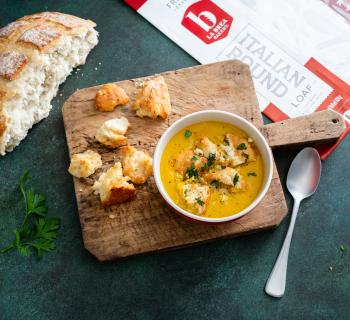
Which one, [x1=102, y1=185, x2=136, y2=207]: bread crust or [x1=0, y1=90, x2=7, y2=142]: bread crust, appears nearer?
[x1=102, y1=185, x2=136, y2=207]: bread crust

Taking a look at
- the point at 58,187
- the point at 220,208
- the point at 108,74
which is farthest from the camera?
the point at 108,74

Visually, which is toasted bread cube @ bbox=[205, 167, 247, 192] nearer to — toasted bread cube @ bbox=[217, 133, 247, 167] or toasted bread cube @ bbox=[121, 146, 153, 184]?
toasted bread cube @ bbox=[217, 133, 247, 167]

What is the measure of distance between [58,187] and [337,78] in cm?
161

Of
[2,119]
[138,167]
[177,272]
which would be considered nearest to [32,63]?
[2,119]

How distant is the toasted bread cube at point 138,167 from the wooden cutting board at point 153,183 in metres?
0.05

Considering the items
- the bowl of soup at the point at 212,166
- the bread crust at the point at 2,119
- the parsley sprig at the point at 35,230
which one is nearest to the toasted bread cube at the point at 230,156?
the bowl of soup at the point at 212,166

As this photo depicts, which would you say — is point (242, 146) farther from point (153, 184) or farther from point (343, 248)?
point (343, 248)

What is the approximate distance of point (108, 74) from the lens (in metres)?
2.88

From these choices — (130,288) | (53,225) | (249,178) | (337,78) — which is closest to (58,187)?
(53,225)

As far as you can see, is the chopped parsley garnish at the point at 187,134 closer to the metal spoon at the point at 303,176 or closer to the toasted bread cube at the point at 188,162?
the toasted bread cube at the point at 188,162

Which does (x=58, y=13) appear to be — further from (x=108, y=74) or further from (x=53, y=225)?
(x=53, y=225)

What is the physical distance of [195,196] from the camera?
7.42 ft

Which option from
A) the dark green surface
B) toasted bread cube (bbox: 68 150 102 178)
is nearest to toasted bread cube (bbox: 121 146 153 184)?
toasted bread cube (bbox: 68 150 102 178)

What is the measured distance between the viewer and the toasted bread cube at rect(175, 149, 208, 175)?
91.5 inches
